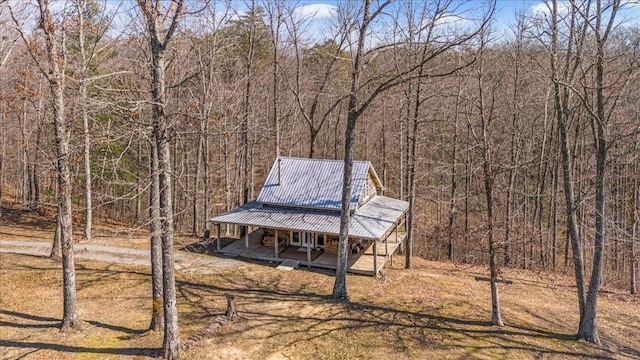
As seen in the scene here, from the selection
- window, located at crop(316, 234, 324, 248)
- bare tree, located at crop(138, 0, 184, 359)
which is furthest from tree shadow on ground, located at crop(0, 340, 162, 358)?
window, located at crop(316, 234, 324, 248)

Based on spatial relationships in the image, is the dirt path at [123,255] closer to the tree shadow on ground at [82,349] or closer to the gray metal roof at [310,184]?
the gray metal roof at [310,184]

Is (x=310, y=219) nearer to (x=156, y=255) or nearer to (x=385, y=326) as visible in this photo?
(x=385, y=326)

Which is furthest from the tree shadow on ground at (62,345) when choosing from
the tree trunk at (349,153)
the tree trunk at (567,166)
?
the tree trunk at (567,166)

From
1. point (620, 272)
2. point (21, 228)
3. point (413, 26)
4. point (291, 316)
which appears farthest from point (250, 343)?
point (620, 272)

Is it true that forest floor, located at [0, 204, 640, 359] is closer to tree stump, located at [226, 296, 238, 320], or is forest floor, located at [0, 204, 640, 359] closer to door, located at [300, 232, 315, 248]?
tree stump, located at [226, 296, 238, 320]

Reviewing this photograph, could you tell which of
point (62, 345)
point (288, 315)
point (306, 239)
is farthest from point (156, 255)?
point (306, 239)

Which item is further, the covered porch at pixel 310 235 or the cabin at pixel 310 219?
the cabin at pixel 310 219

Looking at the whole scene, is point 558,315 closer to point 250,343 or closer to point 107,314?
point 250,343
